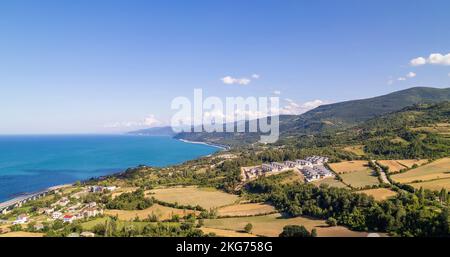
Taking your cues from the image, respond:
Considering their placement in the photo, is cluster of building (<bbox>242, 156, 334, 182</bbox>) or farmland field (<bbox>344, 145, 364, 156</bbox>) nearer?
cluster of building (<bbox>242, 156, 334, 182</bbox>)

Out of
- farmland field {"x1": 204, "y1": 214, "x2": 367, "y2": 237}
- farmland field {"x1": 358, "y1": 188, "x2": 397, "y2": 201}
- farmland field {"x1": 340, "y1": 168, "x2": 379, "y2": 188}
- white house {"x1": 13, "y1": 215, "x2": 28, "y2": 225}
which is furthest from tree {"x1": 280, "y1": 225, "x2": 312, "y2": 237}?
white house {"x1": 13, "y1": 215, "x2": 28, "y2": 225}

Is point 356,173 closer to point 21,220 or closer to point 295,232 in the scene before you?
point 295,232

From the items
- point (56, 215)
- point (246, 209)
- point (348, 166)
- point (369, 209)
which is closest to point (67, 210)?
point (56, 215)

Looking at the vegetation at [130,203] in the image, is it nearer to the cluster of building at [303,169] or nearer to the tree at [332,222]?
the cluster of building at [303,169]

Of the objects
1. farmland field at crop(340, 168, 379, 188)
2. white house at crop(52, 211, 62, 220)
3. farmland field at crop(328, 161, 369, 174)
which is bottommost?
white house at crop(52, 211, 62, 220)

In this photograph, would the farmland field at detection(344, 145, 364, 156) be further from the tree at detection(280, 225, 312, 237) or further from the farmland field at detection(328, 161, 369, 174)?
the tree at detection(280, 225, 312, 237)
